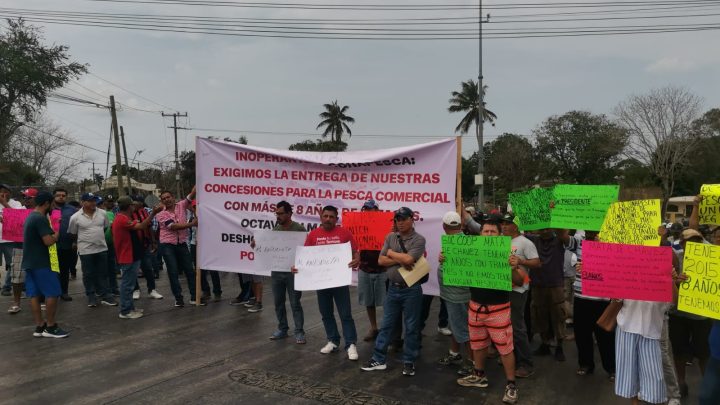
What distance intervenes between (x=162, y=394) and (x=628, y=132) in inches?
1807

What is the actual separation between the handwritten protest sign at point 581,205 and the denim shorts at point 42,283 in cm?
632

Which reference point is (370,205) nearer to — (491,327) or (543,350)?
(491,327)

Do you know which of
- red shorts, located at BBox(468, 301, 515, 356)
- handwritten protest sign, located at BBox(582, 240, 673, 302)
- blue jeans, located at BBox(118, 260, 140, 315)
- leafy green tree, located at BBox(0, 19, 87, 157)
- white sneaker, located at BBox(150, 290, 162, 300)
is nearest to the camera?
handwritten protest sign, located at BBox(582, 240, 673, 302)

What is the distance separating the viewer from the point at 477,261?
4.51m

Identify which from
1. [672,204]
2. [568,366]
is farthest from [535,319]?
[672,204]

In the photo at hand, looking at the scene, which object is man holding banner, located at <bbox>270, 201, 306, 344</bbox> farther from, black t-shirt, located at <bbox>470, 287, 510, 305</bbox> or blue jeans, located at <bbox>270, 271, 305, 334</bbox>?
black t-shirt, located at <bbox>470, 287, 510, 305</bbox>

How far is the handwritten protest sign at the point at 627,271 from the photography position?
3693 millimetres

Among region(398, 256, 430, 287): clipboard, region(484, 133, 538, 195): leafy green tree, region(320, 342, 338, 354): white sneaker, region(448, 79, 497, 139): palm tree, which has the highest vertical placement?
region(448, 79, 497, 139): palm tree

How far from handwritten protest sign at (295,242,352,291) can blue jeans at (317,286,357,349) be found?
19 cm

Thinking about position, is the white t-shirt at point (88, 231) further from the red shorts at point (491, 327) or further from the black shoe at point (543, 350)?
the black shoe at point (543, 350)

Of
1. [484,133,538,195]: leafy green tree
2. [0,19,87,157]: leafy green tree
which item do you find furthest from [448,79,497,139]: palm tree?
[0,19,87,157]: leafy green tree

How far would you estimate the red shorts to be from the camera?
4.36 meters

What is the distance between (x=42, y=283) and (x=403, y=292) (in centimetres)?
477

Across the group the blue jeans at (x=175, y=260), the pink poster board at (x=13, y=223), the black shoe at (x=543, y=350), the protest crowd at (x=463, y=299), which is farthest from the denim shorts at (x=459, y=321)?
the pink poster board at (x=13, y=223)
